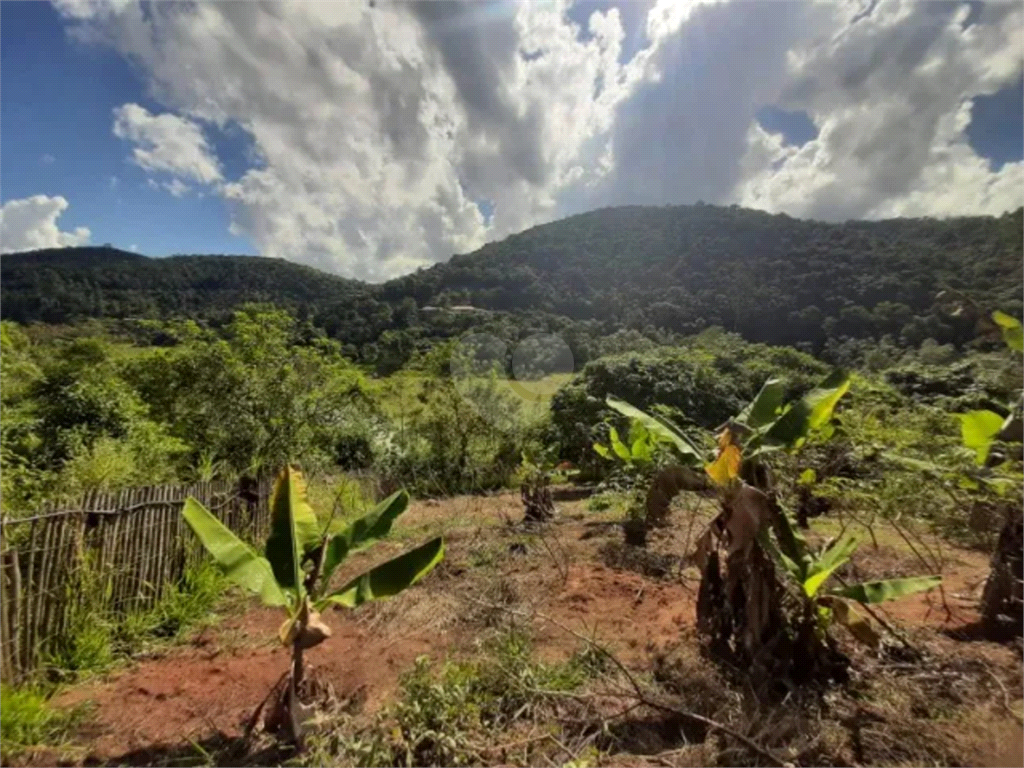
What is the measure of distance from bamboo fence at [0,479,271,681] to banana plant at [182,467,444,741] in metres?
1.41

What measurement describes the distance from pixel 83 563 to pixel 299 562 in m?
2.08

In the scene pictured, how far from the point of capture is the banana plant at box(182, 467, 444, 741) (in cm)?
308

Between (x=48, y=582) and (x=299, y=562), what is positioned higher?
(x=299, y=562)

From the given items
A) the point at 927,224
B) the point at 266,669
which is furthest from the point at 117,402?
the point at 927,224

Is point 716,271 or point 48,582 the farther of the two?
point 716,271

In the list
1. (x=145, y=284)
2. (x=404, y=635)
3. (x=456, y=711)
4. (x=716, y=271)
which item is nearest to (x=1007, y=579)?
(x=456, y=711)

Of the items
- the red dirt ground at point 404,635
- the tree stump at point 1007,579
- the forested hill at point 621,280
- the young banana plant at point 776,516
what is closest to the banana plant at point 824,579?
the young banana plant at point 776,516

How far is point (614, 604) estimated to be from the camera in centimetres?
501

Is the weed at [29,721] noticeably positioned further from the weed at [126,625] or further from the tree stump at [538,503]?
the tree stump at [538,503]

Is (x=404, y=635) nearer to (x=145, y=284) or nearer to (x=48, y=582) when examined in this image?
(x=48, y=582)

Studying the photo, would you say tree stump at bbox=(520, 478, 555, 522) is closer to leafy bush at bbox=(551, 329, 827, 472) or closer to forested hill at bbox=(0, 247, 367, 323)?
leafy bush at bbox=(551, 329, 827, 472)

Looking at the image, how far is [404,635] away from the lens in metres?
4.57

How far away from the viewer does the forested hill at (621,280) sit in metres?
34.0

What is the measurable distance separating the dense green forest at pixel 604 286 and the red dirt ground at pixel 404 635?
64.5ft
